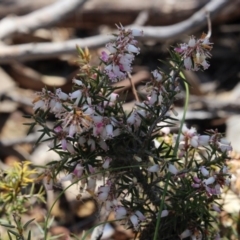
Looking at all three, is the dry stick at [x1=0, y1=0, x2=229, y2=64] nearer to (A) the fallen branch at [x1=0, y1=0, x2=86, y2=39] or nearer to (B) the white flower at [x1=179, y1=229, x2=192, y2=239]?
(A) the fallen branch at [x1=0, y1=0, x2=86, y2=39]

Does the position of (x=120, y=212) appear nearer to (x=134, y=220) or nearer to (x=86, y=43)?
(x=134, y=220)

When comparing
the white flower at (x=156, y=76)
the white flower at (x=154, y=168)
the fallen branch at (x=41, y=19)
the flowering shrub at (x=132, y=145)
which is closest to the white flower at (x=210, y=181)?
the flowering shrub at (x=132, y=145)

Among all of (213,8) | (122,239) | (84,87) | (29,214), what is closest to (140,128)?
(84,87)

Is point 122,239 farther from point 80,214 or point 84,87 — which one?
point 84,87

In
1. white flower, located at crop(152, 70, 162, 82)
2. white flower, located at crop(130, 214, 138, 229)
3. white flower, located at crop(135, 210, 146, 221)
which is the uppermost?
white flower, located at crop(152, 70, 162, 82)

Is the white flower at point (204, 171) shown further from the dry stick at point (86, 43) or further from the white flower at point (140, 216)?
the dry stick at point (86, 43)

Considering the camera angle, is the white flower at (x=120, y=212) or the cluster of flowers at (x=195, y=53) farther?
the white flower at (x=120, y=212)

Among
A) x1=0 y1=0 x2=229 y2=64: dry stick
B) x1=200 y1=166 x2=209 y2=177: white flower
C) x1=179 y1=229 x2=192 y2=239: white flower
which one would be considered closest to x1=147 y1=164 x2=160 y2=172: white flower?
x1=200 y1=166 x2=209 y2=177: white flower
